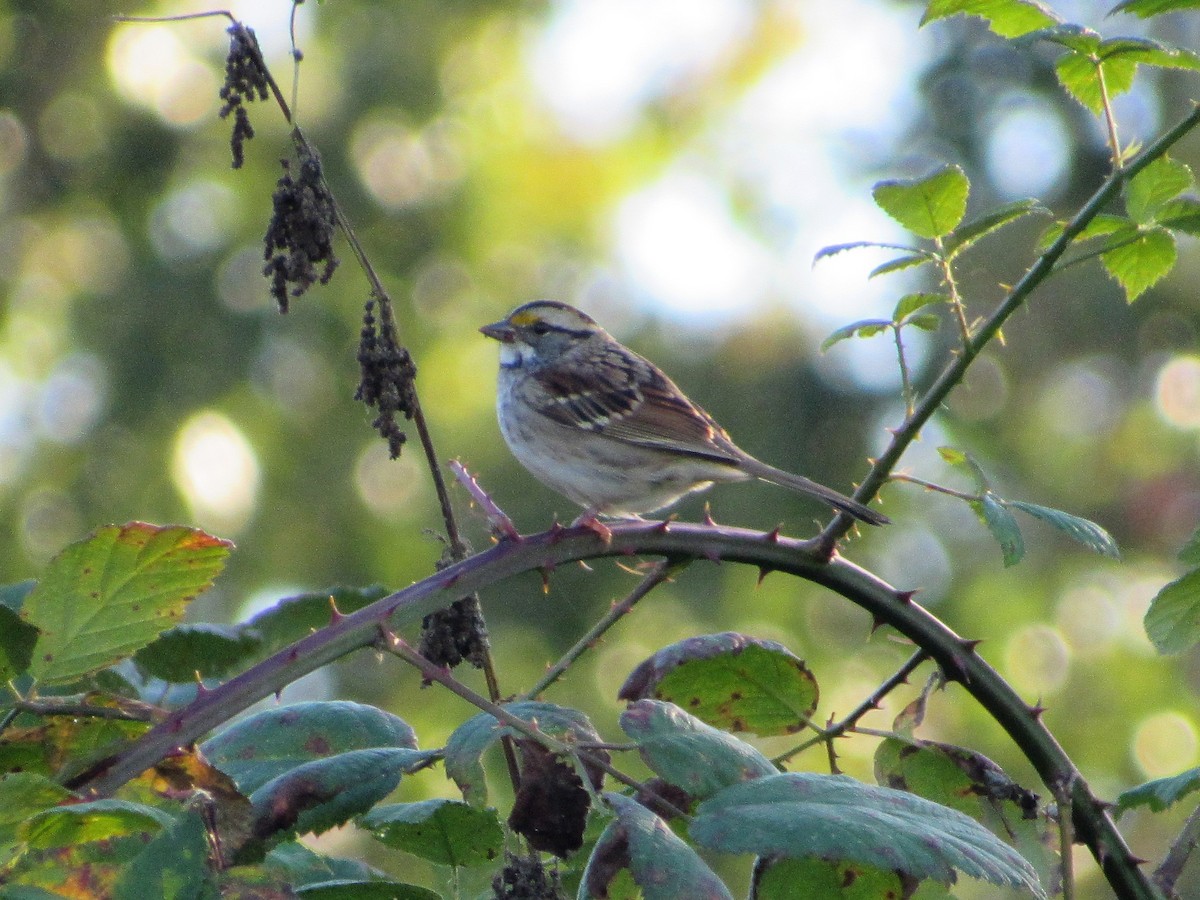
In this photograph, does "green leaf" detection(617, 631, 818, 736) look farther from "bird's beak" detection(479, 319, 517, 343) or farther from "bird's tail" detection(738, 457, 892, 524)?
"bird's beak" detection(479, 319, 517, 343)

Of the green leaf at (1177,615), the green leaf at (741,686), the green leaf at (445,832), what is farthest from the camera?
the green leaf at (1177,615)

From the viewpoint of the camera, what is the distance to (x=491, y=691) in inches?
78.2

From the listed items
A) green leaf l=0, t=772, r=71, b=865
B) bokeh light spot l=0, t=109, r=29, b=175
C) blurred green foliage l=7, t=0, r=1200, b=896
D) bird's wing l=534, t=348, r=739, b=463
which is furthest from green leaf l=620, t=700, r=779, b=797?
bokeh light spot l=0, t=109, r=29, b=175

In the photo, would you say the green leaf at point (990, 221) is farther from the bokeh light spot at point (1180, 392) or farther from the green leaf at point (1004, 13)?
the bokeh light spot at point (1180, 392)

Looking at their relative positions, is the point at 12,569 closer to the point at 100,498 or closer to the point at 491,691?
the point at 100,498

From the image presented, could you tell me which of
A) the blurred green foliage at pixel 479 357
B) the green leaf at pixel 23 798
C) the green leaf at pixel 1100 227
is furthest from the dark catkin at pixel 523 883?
the blurred green foliage at pixel 479 357

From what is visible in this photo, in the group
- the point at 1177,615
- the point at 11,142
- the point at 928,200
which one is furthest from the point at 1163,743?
the point at 11,142

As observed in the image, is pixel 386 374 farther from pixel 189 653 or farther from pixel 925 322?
pixel 925 322

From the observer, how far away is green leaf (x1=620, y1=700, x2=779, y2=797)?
1.30 metres

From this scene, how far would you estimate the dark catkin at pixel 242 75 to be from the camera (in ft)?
6.04

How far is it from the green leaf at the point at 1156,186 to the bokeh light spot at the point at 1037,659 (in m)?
6.49

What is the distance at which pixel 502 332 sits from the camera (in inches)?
192

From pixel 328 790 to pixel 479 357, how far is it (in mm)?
8865

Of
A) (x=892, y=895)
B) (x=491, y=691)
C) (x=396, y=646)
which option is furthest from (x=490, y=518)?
(x=892, y=895)
